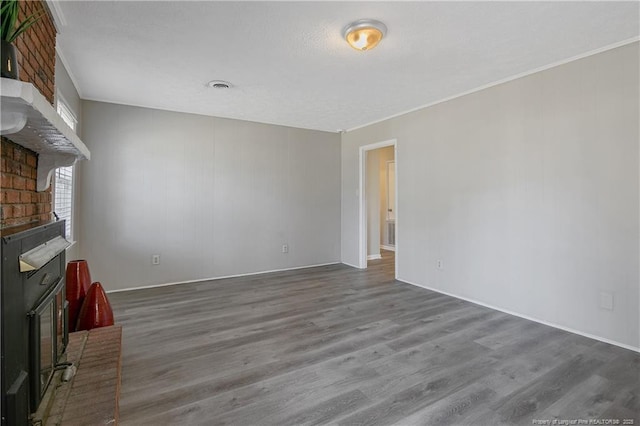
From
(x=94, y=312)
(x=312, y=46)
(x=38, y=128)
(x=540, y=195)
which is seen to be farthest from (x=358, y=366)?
(x=312, y=46)

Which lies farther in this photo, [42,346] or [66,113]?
[66,113]

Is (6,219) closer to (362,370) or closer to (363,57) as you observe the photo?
(362,370)

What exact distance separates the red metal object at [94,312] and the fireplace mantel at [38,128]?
1.02 meters

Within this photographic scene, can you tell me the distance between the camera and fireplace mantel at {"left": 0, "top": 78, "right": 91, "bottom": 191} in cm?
95

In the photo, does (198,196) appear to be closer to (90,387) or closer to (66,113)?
(66,113)

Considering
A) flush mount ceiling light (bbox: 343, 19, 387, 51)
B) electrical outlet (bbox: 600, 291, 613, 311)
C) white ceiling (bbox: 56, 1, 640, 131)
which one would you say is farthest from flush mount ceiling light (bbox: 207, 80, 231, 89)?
electrical outlet (bbox: 600, 291, 613, 311)

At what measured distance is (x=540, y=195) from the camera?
291 cm

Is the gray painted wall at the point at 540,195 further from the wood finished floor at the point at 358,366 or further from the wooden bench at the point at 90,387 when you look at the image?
the wooden bench at the point at 90,387

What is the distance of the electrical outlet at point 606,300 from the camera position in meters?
2.49

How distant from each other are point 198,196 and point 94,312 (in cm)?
224

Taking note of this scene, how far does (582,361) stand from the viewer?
2230 millimetres

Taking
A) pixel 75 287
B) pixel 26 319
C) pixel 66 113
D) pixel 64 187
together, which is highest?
pixel 66 113

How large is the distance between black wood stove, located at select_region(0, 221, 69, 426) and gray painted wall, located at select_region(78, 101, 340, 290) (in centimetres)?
253

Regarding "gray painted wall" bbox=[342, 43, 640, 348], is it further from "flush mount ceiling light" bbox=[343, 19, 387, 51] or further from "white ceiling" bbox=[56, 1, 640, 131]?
"flush mount ceiling light" bbox=[343, 19, 387, 51]
